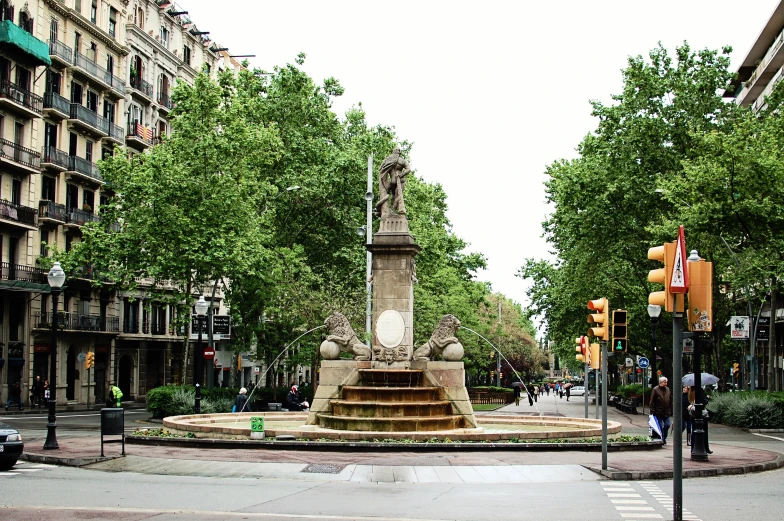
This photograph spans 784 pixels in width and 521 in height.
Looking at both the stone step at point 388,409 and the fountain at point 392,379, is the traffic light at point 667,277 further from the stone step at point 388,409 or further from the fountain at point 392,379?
the stone step at point 388,409

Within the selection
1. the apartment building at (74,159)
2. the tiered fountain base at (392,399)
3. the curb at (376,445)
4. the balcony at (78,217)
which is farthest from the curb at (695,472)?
the balcony at (78,217)

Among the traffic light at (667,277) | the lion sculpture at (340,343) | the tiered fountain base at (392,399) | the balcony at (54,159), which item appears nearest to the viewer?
the traffic light at (667,277)

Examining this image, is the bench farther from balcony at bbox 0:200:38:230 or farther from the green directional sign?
balcony at bbox 0:200:38:230

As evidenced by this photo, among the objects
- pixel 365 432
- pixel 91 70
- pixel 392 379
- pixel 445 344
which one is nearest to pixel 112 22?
pixel 91 70

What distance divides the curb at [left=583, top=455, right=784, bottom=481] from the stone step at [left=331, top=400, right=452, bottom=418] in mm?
6133

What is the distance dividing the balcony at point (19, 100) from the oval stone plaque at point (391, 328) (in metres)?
28.6

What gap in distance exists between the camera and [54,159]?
5178 centimetres

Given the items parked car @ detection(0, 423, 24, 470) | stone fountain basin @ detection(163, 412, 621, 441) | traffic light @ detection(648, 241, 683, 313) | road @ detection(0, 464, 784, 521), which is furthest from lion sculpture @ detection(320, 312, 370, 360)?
traffic light @ detection(648, 241, 683, 313)

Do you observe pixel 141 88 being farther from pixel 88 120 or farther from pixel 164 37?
pixel 88 120

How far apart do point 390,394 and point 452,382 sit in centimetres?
182

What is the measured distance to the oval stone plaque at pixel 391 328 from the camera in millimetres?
26094

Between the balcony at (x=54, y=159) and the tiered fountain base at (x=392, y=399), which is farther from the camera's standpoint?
the balcony at (x=54, y=159)

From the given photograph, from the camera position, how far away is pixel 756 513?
42.3 ft

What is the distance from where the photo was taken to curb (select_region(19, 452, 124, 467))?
61.5ft
